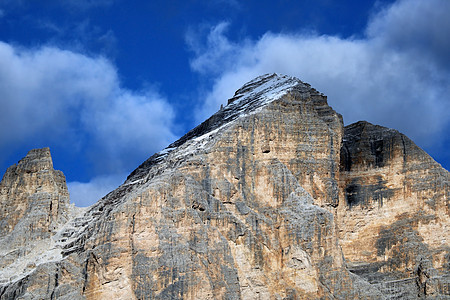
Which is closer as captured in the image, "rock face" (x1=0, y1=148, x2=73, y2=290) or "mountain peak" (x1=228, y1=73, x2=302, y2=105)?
"rock face" (x1=0, y1=148, x2=73, y2=290)

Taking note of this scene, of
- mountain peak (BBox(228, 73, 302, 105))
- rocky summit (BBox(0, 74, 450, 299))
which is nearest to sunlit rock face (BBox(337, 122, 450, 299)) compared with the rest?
rocky summit (BBox(0, 74, 450, 299))

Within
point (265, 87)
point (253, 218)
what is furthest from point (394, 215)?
point (265, 87)

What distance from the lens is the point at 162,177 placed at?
100000 millimetres

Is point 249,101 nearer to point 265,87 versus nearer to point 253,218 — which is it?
point 265,87

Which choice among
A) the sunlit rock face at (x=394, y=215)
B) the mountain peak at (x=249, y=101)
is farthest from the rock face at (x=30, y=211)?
the sunlit rock face at (x=394, y=215)

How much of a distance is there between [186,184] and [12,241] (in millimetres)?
22506

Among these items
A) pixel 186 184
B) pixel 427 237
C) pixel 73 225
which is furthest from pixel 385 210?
pixel 73 225

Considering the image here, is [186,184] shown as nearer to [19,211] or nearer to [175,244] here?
[175,244]

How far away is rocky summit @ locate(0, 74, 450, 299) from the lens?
307ft

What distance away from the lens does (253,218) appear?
9988cm

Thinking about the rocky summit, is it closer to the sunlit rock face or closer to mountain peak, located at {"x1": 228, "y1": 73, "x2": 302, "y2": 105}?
the sunlit rock face

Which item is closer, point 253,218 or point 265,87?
point 253,218

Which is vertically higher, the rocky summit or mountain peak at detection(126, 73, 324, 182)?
mountain peak at detection(126, 73, 324, 182)

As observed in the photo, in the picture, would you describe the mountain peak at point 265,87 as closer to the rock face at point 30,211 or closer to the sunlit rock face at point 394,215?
the sunlit rock face at point 394,215
